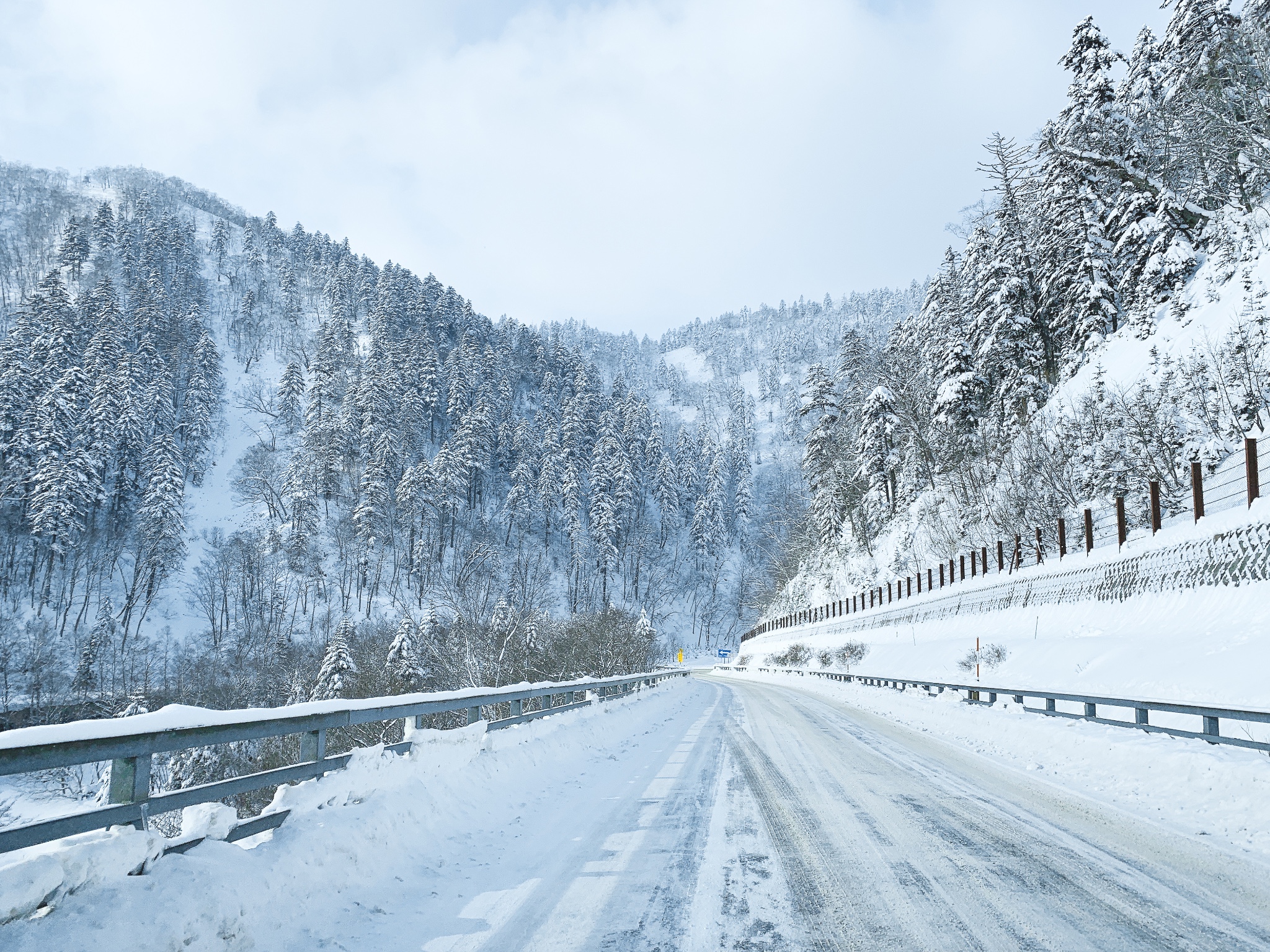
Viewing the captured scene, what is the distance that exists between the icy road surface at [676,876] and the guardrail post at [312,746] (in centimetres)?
24

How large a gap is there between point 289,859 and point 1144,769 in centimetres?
874

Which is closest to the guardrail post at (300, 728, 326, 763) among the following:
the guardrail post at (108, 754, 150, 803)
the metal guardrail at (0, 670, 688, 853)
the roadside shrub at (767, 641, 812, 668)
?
the metal guardrail at (0, 670, 688, 853)

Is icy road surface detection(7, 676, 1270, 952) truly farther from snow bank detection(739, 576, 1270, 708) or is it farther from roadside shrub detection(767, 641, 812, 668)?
roadside shrub detection(767, 641, 812, 668)

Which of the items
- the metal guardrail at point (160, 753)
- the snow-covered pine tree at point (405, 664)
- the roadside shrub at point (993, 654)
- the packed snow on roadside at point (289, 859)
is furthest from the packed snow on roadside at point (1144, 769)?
the snow-covered pine tree at point (405, 664)

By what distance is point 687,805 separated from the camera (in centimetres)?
750

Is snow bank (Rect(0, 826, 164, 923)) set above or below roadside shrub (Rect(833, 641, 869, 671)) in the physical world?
above

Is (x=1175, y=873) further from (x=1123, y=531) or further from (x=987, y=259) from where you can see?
(x=987, y=259)

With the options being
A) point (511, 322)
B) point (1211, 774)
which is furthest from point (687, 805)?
point (511, 322)

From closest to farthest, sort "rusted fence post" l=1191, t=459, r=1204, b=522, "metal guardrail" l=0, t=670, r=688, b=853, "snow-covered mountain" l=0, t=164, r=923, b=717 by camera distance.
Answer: "metal guardrail" l=0, t=670, r=688, b=853 → "rusted fence post" l=1191, t=459, r=1204, b=522 → "snow-covered mountain" l=0, t=164, r=923, b=717

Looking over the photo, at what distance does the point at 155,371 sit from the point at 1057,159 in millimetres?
106897

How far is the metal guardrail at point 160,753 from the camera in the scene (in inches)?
123

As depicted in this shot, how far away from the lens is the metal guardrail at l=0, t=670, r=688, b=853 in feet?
10.2

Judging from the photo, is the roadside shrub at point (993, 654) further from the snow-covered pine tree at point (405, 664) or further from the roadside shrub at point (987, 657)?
the snow-covered pine tree at point (405, 664)

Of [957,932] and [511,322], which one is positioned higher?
[511,322]
